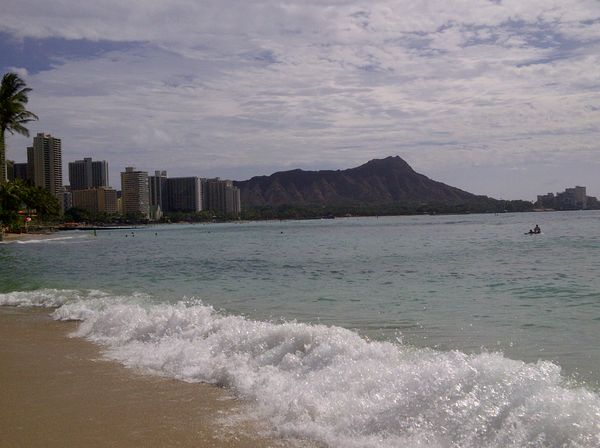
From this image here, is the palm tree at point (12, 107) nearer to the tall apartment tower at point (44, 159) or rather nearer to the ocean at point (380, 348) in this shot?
the ocean at point (380, 348)

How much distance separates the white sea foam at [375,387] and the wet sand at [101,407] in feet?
1.39

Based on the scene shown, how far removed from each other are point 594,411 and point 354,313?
7.38 metres

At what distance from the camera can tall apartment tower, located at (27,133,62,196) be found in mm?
125000

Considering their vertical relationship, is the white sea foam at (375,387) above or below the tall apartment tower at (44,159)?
below

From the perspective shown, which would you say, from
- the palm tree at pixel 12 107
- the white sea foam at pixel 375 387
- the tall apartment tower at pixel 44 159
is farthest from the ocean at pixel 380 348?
the tall apartment tower at pixel 44 159

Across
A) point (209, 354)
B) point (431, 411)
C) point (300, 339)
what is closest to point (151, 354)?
point (209, 354)

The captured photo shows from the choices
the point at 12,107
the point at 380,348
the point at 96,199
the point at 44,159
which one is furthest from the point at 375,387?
the point at 96,199

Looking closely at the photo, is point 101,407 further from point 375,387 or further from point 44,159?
point 44,159

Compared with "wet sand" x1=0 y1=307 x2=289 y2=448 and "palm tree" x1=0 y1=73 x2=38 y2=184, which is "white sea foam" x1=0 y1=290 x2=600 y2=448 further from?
"palm tree" x1=0 y1=73 x2=38 y2=184

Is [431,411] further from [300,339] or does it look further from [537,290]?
[537,290]

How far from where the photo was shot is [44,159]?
126938mm

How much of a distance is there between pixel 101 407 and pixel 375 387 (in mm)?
2803

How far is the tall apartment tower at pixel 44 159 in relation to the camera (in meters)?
125

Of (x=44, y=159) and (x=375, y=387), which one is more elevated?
(x=44, y=159)
